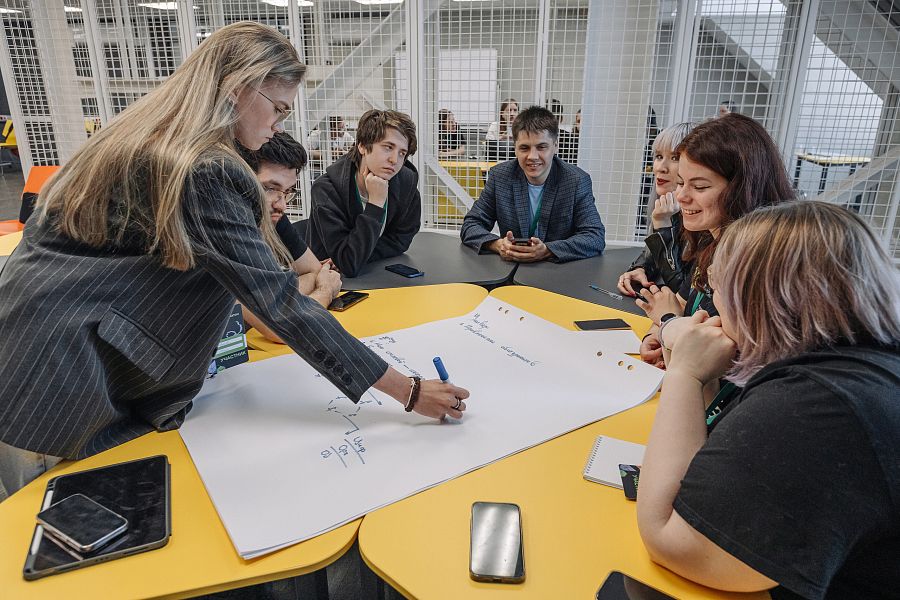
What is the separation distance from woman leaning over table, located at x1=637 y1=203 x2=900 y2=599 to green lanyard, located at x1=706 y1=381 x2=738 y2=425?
0.15 m

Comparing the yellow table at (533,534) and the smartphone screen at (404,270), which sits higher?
the yellow table at (533,534)

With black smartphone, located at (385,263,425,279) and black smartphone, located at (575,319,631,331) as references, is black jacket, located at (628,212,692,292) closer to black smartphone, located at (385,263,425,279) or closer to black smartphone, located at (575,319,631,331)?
black smartphone, located at (575,319,631,331)

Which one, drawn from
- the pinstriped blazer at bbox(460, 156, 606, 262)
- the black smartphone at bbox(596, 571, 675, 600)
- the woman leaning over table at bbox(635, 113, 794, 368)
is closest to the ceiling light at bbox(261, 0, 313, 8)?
the pinstriped blazer at bbox(460, 156, 606, 262)

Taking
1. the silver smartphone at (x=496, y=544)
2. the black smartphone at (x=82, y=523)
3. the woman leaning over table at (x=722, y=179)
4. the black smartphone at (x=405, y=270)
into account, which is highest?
the woman leaning over table at (x=722, y=179)

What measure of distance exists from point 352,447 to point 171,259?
437 mm

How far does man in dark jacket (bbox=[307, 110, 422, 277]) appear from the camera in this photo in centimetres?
228

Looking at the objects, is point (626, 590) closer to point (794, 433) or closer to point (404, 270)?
point (794, 433)

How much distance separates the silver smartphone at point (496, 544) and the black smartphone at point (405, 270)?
4.58 feet

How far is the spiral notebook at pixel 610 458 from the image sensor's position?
3.07 feet

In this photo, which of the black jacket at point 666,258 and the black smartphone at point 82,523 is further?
the black jacket at point 666,258

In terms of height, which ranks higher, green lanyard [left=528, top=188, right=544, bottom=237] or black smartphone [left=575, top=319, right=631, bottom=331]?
green lanyard [left=528, top=188, right=544, bottom=237]

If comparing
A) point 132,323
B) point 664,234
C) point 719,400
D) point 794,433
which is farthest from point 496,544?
point 664,234

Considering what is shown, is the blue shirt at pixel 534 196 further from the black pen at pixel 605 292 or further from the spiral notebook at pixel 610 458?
the spiral notebook at pixel 610 458

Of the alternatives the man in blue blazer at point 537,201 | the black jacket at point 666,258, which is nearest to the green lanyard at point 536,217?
the man in blue blazer at point 537,201
